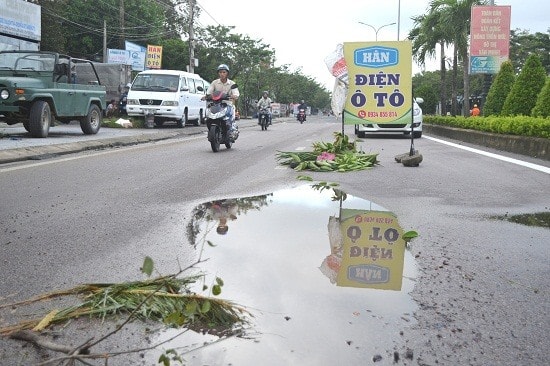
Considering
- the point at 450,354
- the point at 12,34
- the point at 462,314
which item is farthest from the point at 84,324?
the point at 12,34

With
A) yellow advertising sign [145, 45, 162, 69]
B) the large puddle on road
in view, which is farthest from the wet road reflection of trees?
yellow advertising sign [145, 45, 162, 69]

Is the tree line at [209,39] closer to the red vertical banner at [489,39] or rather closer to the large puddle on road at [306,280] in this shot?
the red vertical banner at [489,39]

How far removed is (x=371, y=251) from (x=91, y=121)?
45.1 feet

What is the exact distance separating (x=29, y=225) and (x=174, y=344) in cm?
291

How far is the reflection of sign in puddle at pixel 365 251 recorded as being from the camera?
349 cm

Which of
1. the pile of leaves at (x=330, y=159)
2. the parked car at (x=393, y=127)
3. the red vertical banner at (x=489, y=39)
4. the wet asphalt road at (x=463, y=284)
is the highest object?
the red vertical banner at (x=489, y=39)

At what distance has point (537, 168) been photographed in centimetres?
980

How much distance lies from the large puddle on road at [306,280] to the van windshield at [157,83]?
56.2 ft

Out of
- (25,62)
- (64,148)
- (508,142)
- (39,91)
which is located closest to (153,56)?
(25,62)

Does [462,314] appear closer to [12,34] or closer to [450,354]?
[450,354]

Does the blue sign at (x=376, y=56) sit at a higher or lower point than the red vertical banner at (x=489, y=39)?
lower

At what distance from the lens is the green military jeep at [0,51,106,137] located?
1355 cm

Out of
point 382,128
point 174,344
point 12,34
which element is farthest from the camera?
point 12,34

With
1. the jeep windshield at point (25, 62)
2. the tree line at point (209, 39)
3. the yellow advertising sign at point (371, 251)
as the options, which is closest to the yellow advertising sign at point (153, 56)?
the tree line at point (209, 39)
